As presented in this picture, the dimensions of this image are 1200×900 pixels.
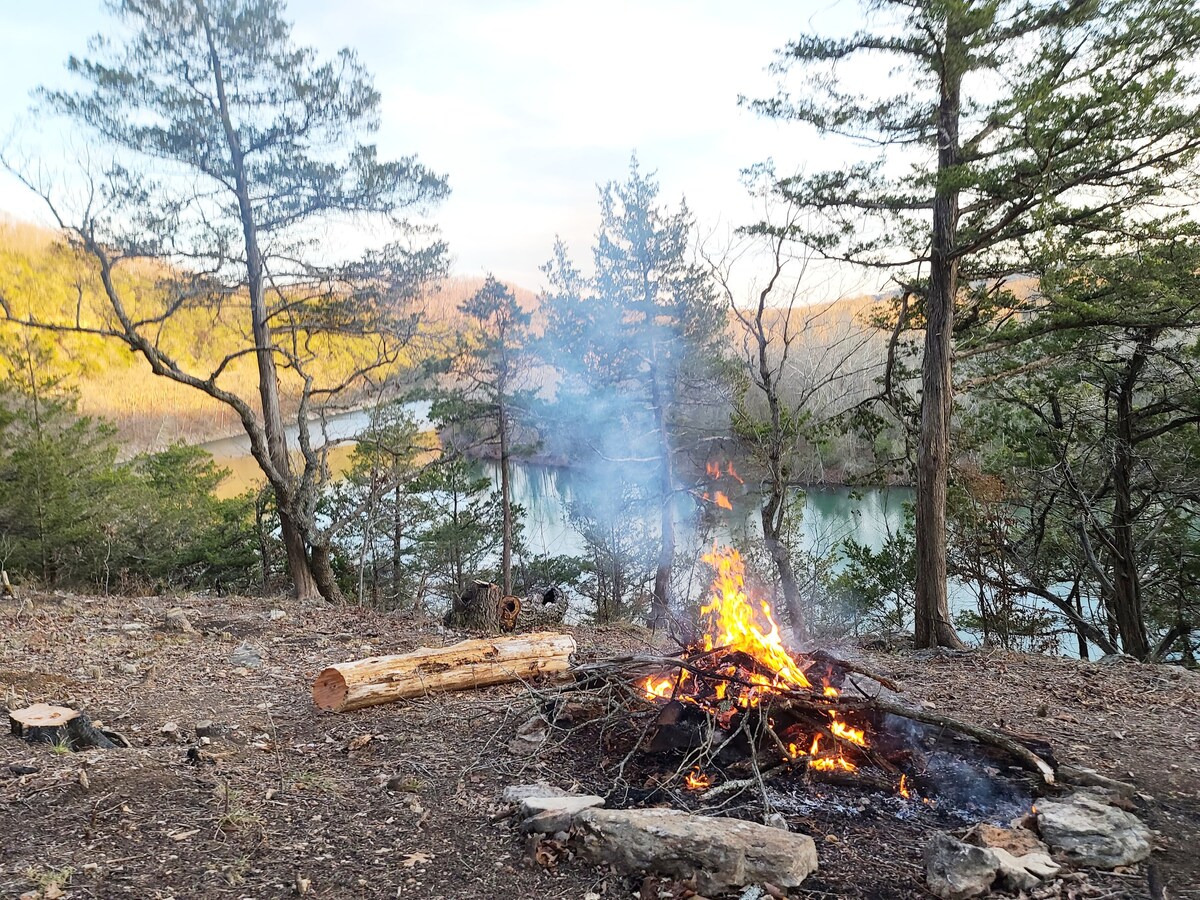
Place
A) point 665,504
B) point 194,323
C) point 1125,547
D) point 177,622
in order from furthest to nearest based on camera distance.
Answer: point 665,504 < point 1125,547 < point 194,323 < point 177,622

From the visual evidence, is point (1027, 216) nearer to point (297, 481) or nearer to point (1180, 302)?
point (1180, 302)

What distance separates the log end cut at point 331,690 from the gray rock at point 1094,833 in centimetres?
405

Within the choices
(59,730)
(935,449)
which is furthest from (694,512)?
(59,730)

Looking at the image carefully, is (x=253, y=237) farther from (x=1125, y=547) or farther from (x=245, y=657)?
(x=1125, y=547)

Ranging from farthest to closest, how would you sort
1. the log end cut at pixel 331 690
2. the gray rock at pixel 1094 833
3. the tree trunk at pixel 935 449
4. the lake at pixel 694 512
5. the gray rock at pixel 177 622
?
the lake at pixel 694 512
the tree trunk at pixel 935 449
the gray rock at pixel 177 622
the log end cut at pixel 331 690
the gray rock at pixel 1094 833

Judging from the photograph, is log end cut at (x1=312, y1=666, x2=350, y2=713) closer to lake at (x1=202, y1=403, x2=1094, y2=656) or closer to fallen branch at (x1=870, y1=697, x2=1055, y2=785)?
fallen branch at (x1=870, y1=697, x2=1055, y2=785)

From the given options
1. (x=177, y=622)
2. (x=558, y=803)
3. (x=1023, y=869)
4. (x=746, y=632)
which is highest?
(x=746, y=632)

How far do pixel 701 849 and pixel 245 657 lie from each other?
516 cm

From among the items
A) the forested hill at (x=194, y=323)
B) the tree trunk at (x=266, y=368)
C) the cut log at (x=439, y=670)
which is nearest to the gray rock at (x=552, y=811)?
the cut log at (x=439, y=670)

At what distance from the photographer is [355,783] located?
3.91 meters

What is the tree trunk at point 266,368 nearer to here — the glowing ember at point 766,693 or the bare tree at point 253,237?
the bare tree at point 253,237

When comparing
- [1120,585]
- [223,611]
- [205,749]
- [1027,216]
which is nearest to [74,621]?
[223,611]

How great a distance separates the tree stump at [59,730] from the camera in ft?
13.9

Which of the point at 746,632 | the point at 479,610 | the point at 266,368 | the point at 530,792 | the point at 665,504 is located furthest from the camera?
the point at 665,504
